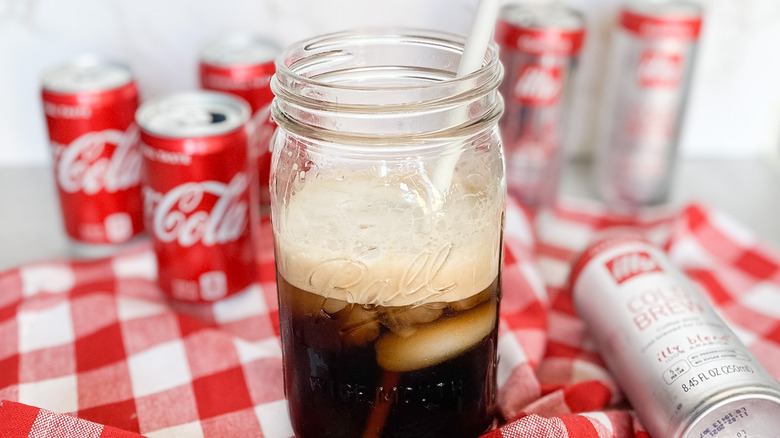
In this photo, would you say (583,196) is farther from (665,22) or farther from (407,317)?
(407,317)

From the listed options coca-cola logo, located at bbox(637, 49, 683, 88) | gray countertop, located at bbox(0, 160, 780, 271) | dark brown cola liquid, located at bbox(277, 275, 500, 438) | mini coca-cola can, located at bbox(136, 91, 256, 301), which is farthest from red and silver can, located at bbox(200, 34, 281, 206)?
coca-cola logo, located at bbox(637, 49, 683, 88)

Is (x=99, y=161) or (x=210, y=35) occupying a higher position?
(x=210, y=35)

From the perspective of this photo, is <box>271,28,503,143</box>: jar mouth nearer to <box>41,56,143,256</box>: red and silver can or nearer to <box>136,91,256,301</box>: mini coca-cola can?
<box>136,91,256,301</box>: mini coca-cola can

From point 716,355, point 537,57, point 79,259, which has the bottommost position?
point 79,259

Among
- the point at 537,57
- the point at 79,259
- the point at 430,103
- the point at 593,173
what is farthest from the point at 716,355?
the point at 79,259

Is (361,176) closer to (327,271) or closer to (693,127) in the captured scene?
(327,271)

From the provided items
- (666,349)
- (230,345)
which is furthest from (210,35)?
(666,349)

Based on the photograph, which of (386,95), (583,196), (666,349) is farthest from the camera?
(583,196)
